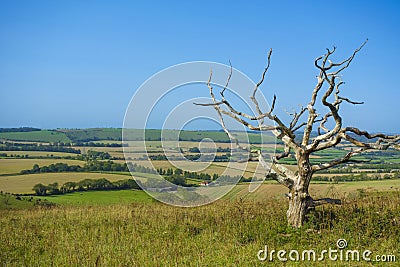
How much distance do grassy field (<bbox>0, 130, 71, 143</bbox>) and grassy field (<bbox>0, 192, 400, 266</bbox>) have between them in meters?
63.5

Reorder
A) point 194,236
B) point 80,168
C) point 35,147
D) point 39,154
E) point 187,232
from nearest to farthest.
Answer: point 194,236 → point 187,232 → point 80,168 → point 39,154 → point 35,147

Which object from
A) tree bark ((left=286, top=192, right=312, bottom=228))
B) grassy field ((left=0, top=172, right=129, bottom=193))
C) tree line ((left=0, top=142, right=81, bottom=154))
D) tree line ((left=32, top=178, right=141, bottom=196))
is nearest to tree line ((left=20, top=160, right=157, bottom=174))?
grassy field ((left=0, top=172, right=129, bottom=193))

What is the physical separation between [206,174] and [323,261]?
6.96 m

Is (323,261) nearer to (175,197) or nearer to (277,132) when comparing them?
(277,132)

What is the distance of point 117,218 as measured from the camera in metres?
13.1

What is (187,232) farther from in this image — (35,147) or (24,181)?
(35,147)

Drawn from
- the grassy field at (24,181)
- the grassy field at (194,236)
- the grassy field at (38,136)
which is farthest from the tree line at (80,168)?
the grassy field at (38,136)

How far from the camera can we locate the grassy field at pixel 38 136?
241 feet

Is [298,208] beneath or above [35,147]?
beneath

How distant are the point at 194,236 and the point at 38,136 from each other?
7465cm

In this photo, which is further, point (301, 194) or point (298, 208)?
point (298, 208)

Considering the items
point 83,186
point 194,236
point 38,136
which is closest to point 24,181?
point 83,186

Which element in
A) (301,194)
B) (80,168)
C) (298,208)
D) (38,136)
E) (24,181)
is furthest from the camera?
(38,136)

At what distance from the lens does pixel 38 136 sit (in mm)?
77312
